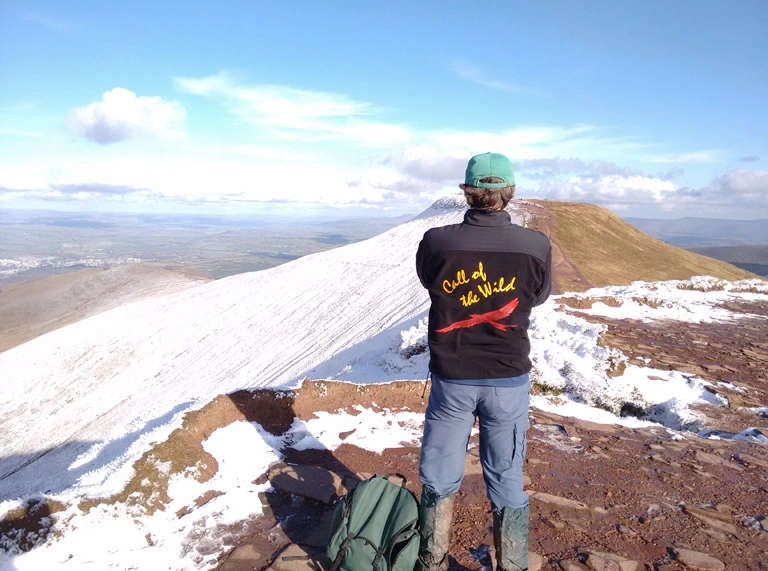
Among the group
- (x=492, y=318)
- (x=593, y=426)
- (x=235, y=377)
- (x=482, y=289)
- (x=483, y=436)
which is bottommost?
(x=235, y=377)

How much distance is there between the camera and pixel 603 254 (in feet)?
108

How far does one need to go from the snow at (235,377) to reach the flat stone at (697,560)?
3.47 metres

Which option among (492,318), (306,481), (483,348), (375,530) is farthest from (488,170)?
(306,481)

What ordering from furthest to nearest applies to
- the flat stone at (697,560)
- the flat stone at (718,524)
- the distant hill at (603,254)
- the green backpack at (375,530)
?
the distant hill at (603,254) < the flat stone at (718,524) < the flat stone at (697,560) < the green backpack at (375,530)

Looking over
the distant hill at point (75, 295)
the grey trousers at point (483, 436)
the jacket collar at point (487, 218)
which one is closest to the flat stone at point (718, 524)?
the grey trousers at point (483, 436)

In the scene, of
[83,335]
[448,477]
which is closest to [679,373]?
[448,477]

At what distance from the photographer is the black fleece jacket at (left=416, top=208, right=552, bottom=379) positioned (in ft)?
10.8

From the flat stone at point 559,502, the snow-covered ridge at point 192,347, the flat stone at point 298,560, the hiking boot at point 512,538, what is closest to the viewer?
the hiking boot at point 512,538

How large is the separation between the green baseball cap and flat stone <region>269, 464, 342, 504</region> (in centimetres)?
370

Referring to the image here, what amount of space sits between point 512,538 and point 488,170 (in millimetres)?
2737

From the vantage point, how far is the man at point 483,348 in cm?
331

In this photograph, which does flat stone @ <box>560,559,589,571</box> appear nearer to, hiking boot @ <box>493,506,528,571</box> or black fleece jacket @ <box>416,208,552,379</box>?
hiking boot @ <box>493,506,528,571</box>

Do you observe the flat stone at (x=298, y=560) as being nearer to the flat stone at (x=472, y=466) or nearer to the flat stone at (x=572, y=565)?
the flat stone at (x=572, y=565)

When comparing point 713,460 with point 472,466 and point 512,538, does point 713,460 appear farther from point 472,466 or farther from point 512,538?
point 512,538
